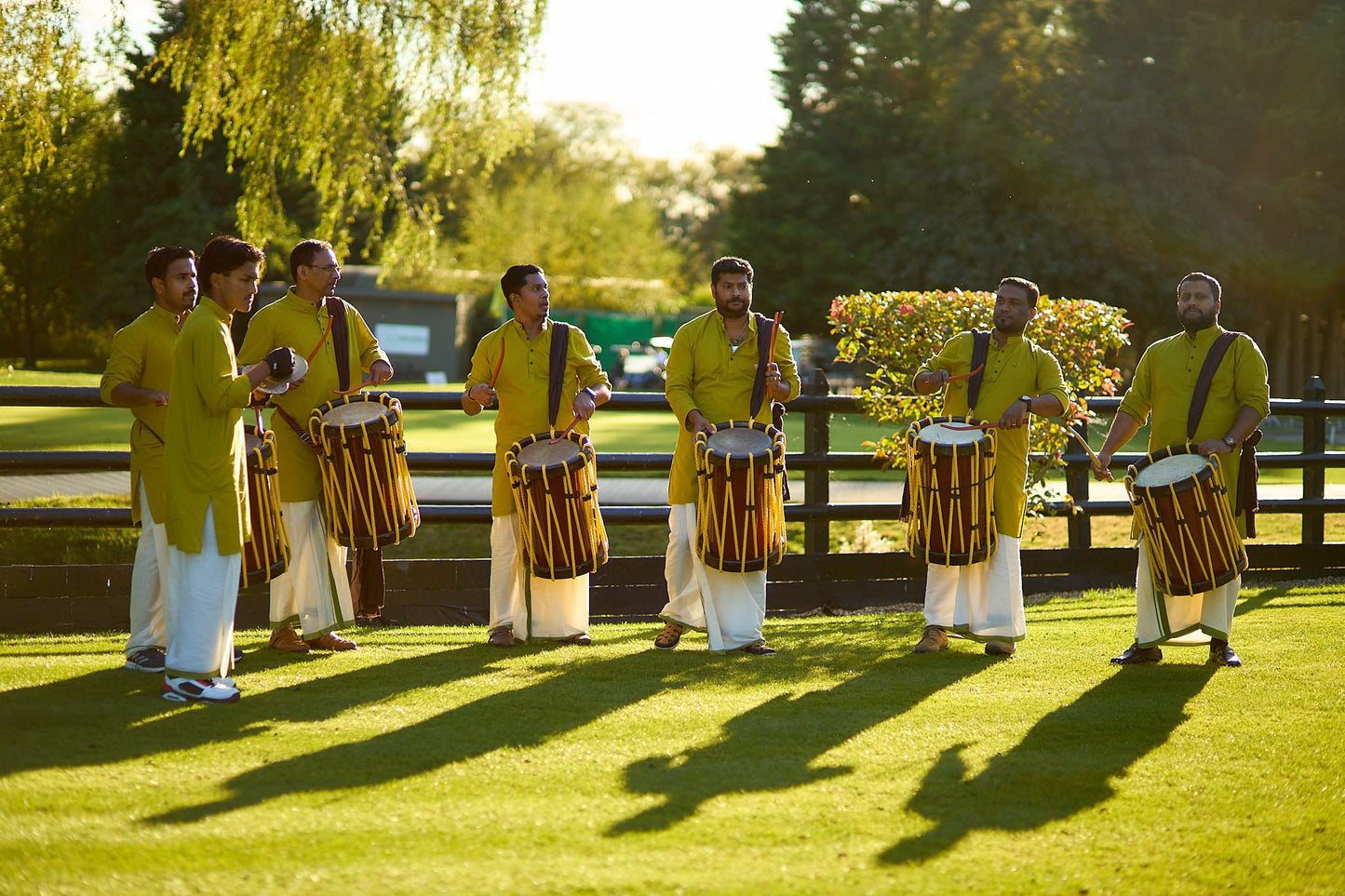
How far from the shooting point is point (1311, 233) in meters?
32.3

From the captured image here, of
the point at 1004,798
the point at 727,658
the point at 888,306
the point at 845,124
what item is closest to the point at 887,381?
the point at 888,306

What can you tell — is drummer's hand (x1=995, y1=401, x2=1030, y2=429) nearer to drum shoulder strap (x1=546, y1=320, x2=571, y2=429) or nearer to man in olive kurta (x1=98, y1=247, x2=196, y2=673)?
drum shoulder strap (x1=546, y1=320, x2=571, y2=429)

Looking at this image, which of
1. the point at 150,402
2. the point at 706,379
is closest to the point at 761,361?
the point at 706,379

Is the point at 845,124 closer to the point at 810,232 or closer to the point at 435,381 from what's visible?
the point at 810,232

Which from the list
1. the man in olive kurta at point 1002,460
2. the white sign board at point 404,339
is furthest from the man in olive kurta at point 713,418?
the white sign board at point 404,339

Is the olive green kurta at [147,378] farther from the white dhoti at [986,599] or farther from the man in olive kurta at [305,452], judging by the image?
the white dhoti at [986,599]

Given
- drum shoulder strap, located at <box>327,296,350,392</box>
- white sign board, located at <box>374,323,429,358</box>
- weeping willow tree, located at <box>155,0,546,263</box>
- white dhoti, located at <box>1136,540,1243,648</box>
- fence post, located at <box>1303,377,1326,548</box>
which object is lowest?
white dhoti, located at <box>1136,540,1243,648</box>

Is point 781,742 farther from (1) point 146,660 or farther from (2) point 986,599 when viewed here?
(1) point 146,660

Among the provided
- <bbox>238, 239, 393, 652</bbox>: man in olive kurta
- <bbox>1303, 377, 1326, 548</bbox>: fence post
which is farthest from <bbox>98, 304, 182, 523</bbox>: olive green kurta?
<bbox>1303, 377, 1326, 548</bbox>: fence post

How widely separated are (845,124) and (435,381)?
14.7 m

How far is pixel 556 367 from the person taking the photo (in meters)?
6.76

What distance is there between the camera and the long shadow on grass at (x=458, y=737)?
424 cm

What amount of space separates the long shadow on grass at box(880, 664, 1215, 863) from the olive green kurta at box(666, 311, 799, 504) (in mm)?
2264

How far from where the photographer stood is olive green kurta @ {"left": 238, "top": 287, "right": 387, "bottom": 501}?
21.3 feet
